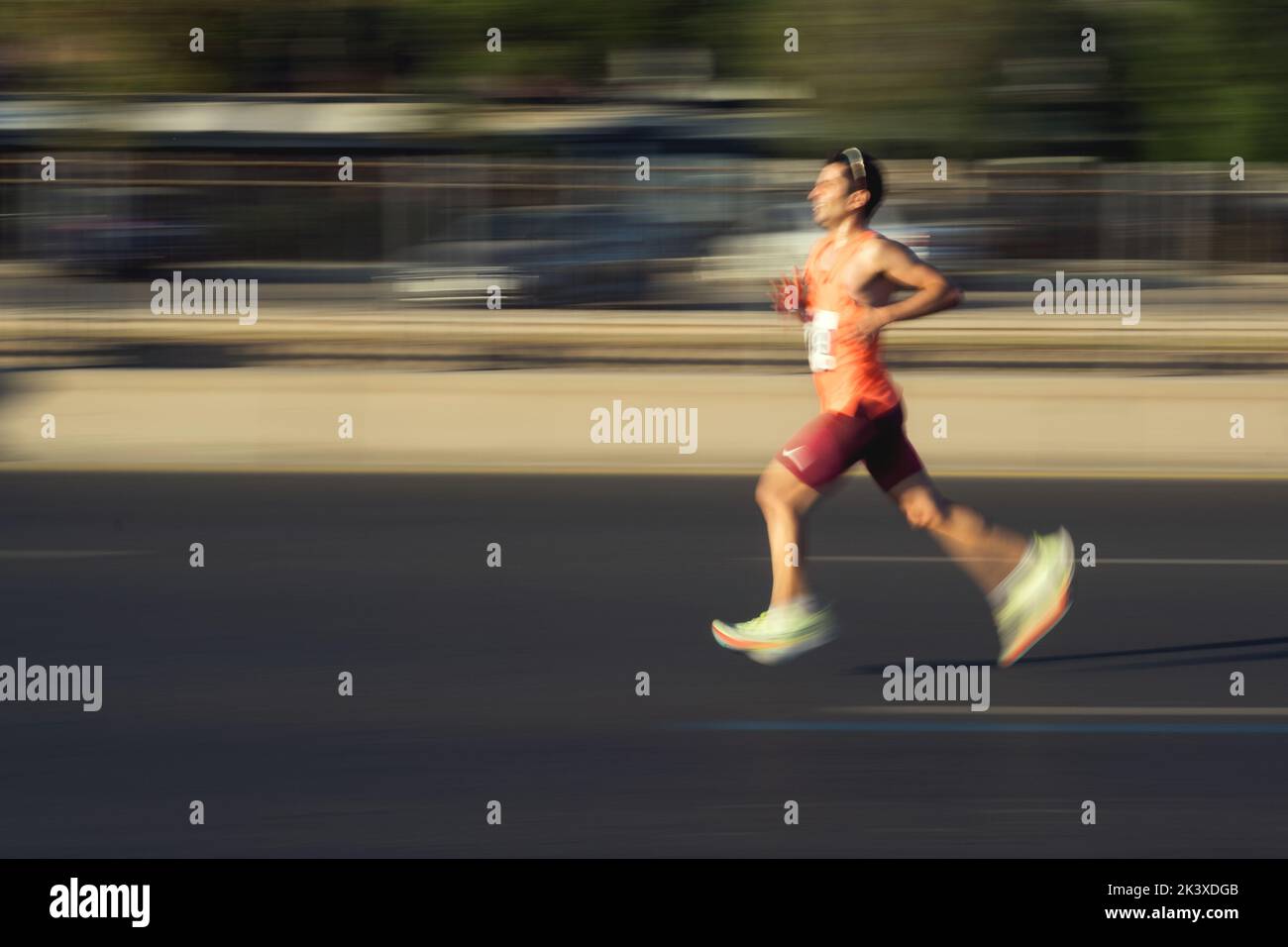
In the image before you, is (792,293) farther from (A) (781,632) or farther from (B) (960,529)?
(A) (781,632)

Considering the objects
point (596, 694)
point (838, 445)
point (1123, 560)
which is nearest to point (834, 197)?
point (838, 445)

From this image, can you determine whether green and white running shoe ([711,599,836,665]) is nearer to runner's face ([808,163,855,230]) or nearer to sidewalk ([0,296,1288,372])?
runner's face ([808,163,855,230])

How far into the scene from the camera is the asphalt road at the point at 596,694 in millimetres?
5266

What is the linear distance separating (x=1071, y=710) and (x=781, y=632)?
1.02 meters

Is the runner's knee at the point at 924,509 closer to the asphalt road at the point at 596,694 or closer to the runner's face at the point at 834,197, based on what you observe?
the asphalt road at the point at 596,694

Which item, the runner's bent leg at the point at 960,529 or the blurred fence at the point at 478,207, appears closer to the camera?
the runner's bent leg at the point at 960,529

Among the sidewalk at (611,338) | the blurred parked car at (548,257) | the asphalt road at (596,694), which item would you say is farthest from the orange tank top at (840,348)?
the blurred parked car at (548,257)

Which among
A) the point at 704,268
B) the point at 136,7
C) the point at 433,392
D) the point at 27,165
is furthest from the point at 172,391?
the point at 136,7

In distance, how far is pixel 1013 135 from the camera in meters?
22.0

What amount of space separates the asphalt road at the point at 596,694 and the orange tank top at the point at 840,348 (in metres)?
0.99

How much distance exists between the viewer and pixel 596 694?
22.0ft

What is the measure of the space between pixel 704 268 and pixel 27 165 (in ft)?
17.7

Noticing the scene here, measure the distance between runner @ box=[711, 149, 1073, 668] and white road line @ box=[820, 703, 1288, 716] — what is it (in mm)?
431

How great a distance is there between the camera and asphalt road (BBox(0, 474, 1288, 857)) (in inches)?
207
